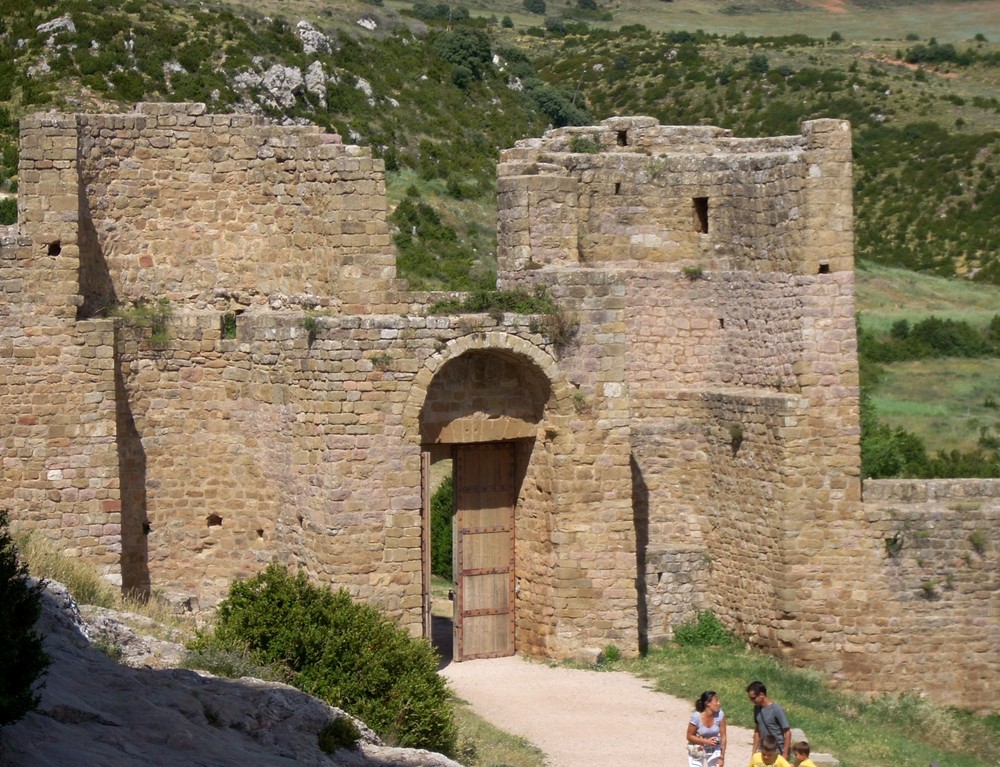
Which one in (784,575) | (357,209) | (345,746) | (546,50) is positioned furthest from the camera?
(546,50)

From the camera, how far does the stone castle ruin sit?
16719 millimetres

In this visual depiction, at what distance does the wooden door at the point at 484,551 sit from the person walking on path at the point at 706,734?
196 inches

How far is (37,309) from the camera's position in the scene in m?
16.7

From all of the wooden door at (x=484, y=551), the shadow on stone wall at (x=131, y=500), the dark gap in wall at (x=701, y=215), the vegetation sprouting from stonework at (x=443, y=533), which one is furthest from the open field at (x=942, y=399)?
the shadow on stone wall at (x=131, y=500)

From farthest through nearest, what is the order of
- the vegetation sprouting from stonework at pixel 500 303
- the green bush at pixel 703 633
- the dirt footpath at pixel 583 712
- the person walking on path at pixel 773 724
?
the green bush at pixel 703 633 → the vegetation sprouting from stonework at pixel 500 303 → the dirt footpath at pixel 583 712 → the person walking on path at pixel 773 724

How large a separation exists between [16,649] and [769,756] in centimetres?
615

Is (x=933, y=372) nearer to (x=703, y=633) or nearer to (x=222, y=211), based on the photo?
(x=703, y=633)

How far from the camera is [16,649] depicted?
916 centimetres

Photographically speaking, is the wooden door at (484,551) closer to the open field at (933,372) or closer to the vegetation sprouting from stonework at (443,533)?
the vegetation sprouting from stonework at (443,533)

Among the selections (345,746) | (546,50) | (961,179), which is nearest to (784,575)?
(345,746)

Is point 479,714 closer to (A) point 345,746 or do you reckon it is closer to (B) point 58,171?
(A) point 345,746

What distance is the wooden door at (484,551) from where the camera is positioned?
18.2 m

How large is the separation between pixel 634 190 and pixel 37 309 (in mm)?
7142

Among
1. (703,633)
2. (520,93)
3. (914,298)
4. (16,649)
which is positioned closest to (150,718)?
(16,649)
